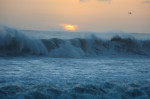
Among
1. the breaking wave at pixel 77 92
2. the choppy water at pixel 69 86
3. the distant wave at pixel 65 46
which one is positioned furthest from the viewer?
the distant wave at pixel 65 46

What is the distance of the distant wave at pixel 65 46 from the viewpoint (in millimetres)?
14555

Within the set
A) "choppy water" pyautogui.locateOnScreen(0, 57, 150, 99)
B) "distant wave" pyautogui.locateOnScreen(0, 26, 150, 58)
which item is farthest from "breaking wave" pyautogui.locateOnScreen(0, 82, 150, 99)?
"distant wave" pyautogui.locateOnScreen(0, 26, 150, 58)

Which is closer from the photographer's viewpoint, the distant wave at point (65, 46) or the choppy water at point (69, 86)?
the choppy water at point (69, 86)

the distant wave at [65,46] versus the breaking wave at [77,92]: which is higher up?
the distant wave at [65,46]

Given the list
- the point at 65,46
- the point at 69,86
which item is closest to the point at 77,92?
the point at 69,86

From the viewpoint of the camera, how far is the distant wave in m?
14.6

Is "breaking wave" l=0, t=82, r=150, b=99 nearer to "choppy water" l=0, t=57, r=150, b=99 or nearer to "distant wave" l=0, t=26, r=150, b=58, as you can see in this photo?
"choppy water" l=0, t=57, r=150, b=99

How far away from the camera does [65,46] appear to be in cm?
1638

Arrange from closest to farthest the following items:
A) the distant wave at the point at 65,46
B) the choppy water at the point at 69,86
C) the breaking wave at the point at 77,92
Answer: the breaking wave at the point at 77,92 → the choppy water at the point at 69,86 → the distant wave at the point at 65,46

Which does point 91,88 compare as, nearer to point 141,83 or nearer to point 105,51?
point 141,83

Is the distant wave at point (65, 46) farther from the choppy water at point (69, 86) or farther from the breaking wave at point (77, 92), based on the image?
the breaking wave at point (77, 92)

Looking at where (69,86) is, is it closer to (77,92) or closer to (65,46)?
(77,92)

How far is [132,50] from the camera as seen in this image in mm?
18141

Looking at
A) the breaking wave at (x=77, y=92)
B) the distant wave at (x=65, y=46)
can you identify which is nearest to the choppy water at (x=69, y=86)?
the breaking wave at (x=77, y=92)
